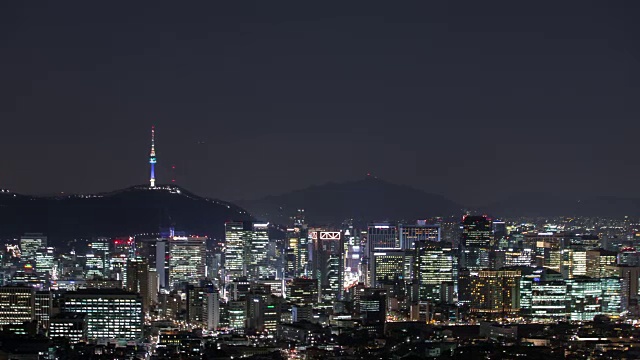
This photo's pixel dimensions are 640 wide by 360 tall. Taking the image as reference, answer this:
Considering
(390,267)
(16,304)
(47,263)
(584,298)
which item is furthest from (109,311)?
(47,263)

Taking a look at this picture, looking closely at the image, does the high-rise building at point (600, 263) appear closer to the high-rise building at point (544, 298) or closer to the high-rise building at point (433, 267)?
the high-rise building at point (544, 298)

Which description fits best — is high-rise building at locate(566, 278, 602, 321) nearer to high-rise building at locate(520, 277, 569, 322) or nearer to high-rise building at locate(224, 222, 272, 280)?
high-rise building at locate(520, 277, 569, 322)

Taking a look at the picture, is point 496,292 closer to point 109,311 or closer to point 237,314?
point 237,314

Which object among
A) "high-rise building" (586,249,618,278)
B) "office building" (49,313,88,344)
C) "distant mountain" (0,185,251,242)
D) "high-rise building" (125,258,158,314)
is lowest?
"office building" (49,313,88,344)

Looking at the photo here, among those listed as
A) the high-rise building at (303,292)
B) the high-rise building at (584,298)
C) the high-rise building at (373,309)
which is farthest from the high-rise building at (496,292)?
the high-rise building at (303,292)

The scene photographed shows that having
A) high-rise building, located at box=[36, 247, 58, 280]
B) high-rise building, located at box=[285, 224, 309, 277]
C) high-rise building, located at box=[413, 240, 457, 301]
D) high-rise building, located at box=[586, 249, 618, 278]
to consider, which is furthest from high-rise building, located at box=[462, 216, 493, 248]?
high-rise building, located at box=[36, 247, 58, 280]
